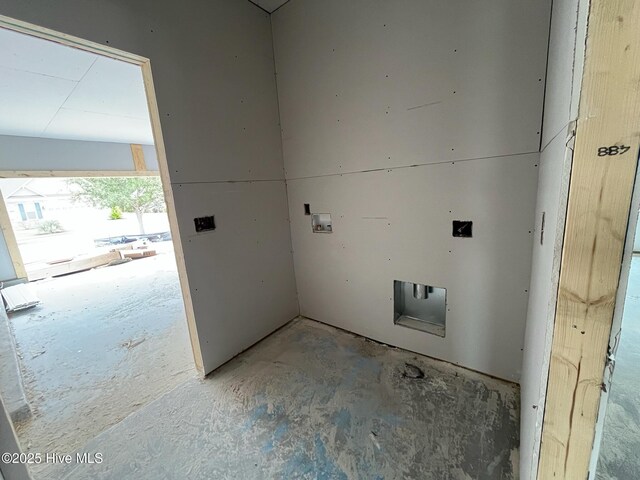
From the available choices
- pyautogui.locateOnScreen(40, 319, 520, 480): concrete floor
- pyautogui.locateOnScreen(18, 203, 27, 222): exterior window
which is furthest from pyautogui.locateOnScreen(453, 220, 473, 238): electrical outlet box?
pyautogui.locateOnScreen(18, 203, 27, 222): exterior window

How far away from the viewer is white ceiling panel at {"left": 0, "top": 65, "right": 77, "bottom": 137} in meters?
2.32

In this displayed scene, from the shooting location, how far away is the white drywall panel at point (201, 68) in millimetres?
1414

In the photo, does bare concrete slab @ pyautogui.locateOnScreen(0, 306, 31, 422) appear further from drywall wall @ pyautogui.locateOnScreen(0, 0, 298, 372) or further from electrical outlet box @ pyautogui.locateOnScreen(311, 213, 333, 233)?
electrical outlet box @ pyautogui.locateOnScreen(311, 213, 333, 233)

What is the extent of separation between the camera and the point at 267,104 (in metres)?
2.34

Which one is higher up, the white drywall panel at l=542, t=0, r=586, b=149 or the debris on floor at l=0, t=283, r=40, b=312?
the white drywall panel at l=542, t=0, r=586, b=149

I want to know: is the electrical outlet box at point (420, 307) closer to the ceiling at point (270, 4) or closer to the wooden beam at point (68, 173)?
the ceiling at point (270, 4)

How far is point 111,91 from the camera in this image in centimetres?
277

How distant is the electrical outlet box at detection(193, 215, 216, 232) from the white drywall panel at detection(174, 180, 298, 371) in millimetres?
30

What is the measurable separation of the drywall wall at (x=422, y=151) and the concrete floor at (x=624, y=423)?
0.45 m

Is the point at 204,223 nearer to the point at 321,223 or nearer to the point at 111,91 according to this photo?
the point at 321,223

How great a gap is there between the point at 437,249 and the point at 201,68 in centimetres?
214

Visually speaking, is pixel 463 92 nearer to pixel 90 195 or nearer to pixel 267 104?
pixel 267 104

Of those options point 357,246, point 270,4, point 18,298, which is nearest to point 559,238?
point 357,246

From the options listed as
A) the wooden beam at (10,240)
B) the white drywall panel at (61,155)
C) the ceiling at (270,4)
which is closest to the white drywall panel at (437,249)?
the ceiling at (270,4)
